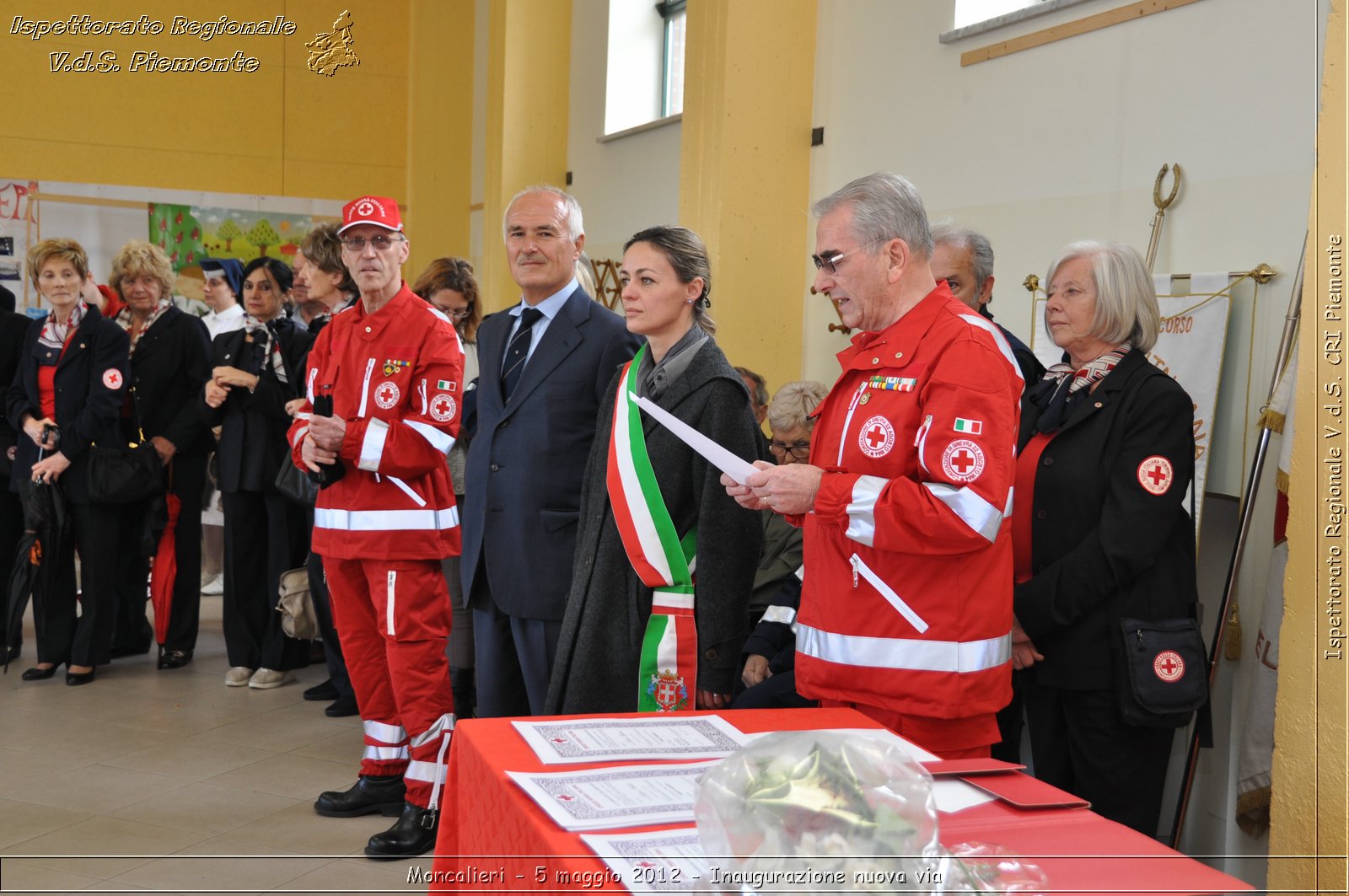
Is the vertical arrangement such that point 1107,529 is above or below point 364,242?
below

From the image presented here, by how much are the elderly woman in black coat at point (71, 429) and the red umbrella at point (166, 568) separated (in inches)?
7.7

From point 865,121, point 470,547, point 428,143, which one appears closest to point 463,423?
point 470,547

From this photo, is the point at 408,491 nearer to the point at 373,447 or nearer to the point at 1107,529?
the point at 373,447

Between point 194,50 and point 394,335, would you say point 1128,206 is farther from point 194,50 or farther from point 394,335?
point 194,50

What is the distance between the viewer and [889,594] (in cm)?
183

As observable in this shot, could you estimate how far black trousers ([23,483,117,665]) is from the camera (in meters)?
4.90

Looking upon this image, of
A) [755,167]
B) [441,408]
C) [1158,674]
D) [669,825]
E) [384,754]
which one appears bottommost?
[384,754]

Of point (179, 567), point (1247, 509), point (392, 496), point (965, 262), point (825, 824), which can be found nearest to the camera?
point (825, 824)

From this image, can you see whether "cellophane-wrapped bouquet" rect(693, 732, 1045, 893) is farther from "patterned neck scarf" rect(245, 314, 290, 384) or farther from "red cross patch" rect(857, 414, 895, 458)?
"patterned neck scarf" rect(245, 314, 290, 384)

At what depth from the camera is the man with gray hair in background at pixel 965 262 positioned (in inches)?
114

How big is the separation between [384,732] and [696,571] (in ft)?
4.54

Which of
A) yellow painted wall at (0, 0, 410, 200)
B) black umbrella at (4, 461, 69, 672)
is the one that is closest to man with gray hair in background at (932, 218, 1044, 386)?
black umbrella at (4, 461, 69, 672)

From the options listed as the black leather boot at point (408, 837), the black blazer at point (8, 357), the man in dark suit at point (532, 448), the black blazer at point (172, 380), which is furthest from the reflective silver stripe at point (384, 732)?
the black blazer at point (8, 357)

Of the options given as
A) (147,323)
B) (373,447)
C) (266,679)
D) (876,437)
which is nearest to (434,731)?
(373,447)
